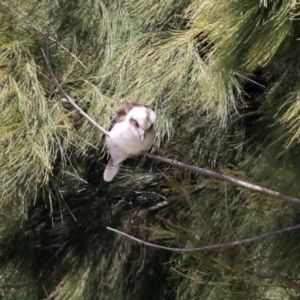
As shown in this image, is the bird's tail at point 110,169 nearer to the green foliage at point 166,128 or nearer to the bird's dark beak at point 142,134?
the green foliage at point 166,128

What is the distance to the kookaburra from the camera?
130cm

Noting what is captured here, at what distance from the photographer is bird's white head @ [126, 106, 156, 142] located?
1.29 m

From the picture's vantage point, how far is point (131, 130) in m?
1.36

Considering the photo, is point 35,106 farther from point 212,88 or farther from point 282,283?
point 282,283

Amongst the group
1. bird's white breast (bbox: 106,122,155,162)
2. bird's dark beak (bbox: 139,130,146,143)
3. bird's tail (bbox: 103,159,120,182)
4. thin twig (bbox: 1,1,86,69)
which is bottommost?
bird's tail (bbox: 103,159,120,182)

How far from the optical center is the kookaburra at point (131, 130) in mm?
1297

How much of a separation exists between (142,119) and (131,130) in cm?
7

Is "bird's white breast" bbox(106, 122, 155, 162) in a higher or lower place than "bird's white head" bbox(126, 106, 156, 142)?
lower

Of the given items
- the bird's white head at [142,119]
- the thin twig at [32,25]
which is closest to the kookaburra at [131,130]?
the bird's white head at [142,119]

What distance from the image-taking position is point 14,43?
1.38 metres

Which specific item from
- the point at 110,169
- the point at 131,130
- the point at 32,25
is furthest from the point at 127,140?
the point at 32,25

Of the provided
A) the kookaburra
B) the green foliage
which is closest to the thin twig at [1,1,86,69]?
the green foliage

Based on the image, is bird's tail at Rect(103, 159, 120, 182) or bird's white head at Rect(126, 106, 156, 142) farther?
bird's tail at Rect(103, 159, 120, 182)

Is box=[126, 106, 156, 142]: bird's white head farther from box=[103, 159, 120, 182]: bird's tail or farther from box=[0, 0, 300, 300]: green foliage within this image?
box=[103, 159, 120, 182]: bird's tail
